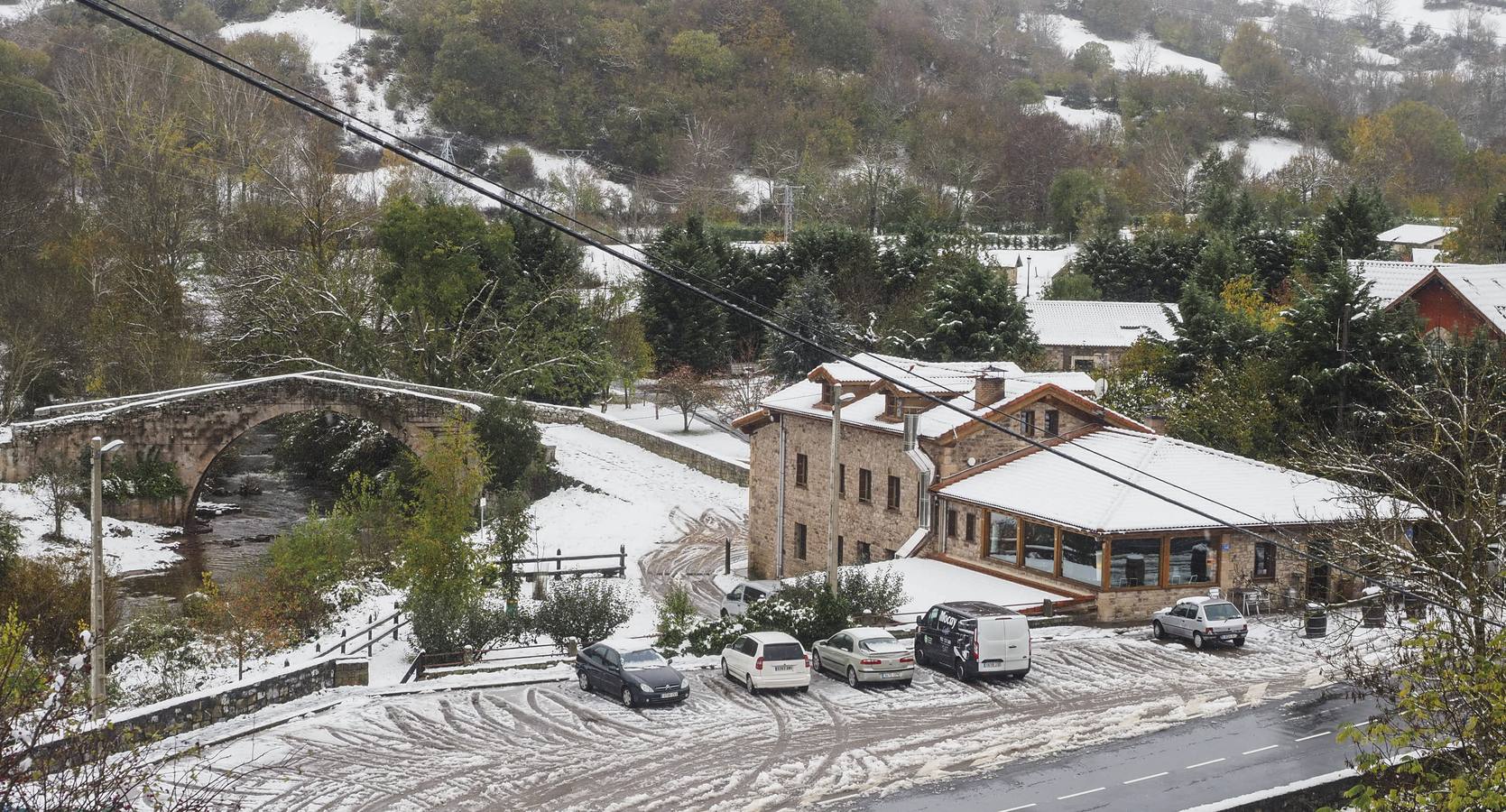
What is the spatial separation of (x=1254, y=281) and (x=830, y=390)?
1181 inches

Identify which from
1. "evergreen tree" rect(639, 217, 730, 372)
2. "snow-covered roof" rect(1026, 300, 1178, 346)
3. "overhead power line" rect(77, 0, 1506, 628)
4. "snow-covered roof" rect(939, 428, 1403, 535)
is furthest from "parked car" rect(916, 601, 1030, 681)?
"evergreen tree" rect(639, 217, 730, 372)

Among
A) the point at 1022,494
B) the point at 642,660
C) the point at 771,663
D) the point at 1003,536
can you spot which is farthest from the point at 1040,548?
the point at 642,660

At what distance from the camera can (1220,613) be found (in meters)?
26.9

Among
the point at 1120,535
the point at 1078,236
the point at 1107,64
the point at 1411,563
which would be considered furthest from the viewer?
the point at 1107,64

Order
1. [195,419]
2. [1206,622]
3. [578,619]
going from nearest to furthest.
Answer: [1206,622], [578,619], [195,419]

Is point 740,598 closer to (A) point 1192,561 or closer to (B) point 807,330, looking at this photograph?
(A) point 1192,561

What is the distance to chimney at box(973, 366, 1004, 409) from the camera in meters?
35.0

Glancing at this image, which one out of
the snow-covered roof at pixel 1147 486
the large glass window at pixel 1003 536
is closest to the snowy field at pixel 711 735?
the snow-covered roof at pixel 1147 486

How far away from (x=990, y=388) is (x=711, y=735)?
15.9 metres

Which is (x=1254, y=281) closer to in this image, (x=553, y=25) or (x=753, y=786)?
(x=753, y=786)

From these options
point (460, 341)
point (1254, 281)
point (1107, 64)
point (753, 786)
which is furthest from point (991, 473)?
point (1107, 64)

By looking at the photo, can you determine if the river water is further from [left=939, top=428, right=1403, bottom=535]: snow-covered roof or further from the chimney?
[left=939, top=428, right=1403, bottom=535]: snow-covered roof

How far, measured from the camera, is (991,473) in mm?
33750

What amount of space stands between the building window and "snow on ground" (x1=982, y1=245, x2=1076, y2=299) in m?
43.3
